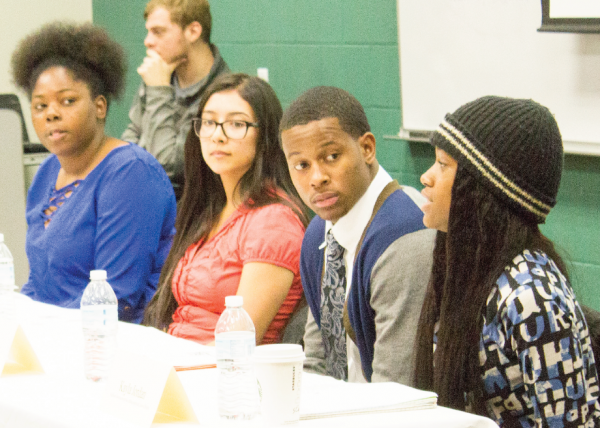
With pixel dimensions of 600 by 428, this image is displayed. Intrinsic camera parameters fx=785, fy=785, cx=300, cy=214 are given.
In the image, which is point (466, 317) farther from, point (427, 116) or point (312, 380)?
point (427, 116)

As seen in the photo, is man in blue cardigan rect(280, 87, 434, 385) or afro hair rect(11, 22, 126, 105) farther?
afro hair rect(11, 22, 126, 105)

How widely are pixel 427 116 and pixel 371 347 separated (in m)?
1.49

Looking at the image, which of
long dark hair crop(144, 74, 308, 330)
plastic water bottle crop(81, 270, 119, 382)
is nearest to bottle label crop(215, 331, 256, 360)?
plastic water bottle crop(81, 270, 119, 382)

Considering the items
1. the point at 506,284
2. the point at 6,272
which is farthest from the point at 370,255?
the point at 6,272

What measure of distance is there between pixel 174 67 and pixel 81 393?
2.58 meters

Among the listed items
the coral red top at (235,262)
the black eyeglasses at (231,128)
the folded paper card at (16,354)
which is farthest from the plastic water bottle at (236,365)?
→ the black eyeglasses at (231,128)

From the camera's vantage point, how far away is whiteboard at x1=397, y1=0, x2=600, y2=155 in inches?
94.6

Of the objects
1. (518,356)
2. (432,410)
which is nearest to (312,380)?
(432,410)

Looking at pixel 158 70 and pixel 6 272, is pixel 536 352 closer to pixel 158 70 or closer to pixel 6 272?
pixel 6 272

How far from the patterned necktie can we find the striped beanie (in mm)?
484

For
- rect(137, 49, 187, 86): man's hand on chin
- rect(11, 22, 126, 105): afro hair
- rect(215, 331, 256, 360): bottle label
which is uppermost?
rect(11, 22, 126, 105): afro hair

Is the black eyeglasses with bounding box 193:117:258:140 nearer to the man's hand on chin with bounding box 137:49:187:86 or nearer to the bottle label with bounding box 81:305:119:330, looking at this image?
the bottle label with bounding box 81:305:119:330

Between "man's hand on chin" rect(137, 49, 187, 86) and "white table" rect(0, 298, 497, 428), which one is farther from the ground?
"man's hand on chin" rect(137, 49, 187, 86)

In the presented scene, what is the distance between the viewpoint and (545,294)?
4.30ft
